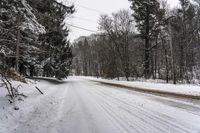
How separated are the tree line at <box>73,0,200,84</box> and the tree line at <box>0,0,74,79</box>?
11.4 m

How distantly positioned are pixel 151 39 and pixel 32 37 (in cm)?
2506

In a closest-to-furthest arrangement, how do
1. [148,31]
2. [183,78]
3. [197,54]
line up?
[183,78] → [148,31] → [197,54]

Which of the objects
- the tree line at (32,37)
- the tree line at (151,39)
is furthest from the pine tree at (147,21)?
the tree line at (32,37)

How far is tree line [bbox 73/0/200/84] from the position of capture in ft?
116

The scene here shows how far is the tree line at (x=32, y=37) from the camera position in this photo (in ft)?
30.9

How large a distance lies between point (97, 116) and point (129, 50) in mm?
39179

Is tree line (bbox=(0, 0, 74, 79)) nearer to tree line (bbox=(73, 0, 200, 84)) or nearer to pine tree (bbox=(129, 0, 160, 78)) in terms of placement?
tree line (bbox=(73, 0, 200, 84))

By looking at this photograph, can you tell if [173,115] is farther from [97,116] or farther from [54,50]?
[54,50]

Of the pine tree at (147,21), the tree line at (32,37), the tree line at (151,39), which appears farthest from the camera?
the pine tree at (147,21)

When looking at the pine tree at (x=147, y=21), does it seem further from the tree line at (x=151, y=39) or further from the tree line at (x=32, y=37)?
the tree line at (x=32, y=37)

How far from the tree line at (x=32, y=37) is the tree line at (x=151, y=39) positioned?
11.4 m

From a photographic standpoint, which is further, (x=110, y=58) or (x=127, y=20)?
(x=110, y=58)

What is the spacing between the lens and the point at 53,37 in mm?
33344

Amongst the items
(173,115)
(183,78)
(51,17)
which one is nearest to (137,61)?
(183,78)
